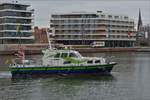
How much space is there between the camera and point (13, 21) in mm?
150375

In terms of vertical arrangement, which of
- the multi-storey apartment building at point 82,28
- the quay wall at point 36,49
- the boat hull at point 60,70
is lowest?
the quay wall at point 36,49

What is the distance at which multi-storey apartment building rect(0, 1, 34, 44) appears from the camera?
150m

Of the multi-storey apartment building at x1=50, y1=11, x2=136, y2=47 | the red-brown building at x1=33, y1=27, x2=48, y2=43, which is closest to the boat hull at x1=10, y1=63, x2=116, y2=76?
the multi-storey apartment building at x1=50, y1=11, x2=136, y2=47

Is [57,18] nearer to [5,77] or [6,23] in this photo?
[6,23]

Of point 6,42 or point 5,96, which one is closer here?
point 5,96

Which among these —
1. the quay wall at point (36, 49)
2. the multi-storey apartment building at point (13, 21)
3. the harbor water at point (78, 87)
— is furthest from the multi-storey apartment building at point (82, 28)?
the harbor water at point (78, 87)

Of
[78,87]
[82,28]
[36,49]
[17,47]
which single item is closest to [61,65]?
[78,87]

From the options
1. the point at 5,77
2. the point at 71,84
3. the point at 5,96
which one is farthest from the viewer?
the point at 5,77

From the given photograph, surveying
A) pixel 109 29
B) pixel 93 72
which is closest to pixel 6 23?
pixel 109 29

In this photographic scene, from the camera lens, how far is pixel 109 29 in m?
182

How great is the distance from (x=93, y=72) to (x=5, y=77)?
12.6 m

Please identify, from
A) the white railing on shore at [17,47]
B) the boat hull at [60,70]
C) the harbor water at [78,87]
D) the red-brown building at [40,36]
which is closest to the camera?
the harbor water at [78,87]

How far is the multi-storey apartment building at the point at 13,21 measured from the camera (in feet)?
493

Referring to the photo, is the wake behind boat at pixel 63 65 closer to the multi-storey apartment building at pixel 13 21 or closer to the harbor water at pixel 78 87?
the harbor water at pixel 78 87
